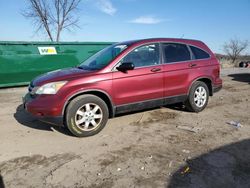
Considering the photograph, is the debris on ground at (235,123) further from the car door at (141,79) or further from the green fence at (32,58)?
the green fence at (32,58)

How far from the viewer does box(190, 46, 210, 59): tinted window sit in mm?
6805

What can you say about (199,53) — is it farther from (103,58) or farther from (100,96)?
(100,96)

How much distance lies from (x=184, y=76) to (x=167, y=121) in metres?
1.07

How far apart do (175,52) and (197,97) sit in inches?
47.7

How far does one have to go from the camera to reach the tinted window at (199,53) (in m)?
6.80

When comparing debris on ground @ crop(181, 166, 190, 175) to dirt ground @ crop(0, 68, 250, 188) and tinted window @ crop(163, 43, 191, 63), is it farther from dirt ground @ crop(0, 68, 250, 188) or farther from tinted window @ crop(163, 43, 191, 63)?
tinted window @ crop(163, 43, 191, 63)

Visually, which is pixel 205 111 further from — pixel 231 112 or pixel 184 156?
pixel 184 156

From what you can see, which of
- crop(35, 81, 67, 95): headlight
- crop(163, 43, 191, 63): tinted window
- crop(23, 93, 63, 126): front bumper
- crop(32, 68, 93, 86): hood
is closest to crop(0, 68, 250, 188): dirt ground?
crop(23, 93, 63, 126): front bumper

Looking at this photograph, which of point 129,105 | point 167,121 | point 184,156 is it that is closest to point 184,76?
point 167,121

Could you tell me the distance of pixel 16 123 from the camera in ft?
20.4

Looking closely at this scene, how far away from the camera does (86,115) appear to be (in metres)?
5.25

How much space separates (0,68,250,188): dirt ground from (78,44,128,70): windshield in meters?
1.24

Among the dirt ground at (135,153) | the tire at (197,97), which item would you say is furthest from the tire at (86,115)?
the tire at (197,97)

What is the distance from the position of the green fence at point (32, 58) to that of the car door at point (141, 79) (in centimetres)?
662
